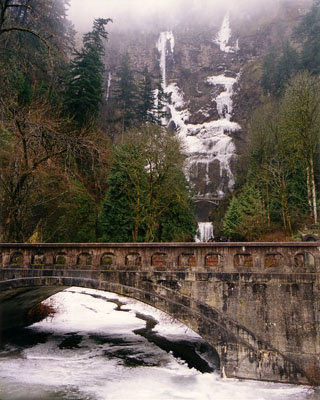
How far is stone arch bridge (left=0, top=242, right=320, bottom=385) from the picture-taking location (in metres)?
9.93

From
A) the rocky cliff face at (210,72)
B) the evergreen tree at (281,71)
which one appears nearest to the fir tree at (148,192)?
the rocky cliff face at (210,72)

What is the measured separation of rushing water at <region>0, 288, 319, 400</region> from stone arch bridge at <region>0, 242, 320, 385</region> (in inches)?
26.4

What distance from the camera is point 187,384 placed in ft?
34.6

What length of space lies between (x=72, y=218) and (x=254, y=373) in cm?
1835

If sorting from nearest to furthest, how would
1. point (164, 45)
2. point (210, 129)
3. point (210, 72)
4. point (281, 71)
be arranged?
point (281, 71), point (210, 129), point (210, 72), point (164, 45)

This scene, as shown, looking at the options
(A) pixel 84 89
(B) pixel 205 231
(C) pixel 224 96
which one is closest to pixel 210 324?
(A) pixel 84 89

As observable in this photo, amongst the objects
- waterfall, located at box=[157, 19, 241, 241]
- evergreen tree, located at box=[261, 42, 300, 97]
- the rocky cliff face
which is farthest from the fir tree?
evergreen tree, located at box=[261, 42, 300, 97]

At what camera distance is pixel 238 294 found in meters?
10.4

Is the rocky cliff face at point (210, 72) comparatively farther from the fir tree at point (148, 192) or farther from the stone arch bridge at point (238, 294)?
the stone arch bridge at point (238, 294)

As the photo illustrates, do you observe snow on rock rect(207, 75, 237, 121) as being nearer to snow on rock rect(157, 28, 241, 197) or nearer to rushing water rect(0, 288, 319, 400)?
snow on rock rect(157, 28, 241, 197)

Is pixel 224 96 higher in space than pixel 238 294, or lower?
higher

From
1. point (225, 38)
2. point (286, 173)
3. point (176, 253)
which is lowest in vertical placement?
point (176, 253)

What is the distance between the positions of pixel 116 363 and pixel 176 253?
16.6 ft

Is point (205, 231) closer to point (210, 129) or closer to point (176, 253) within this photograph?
point (210, 129)
